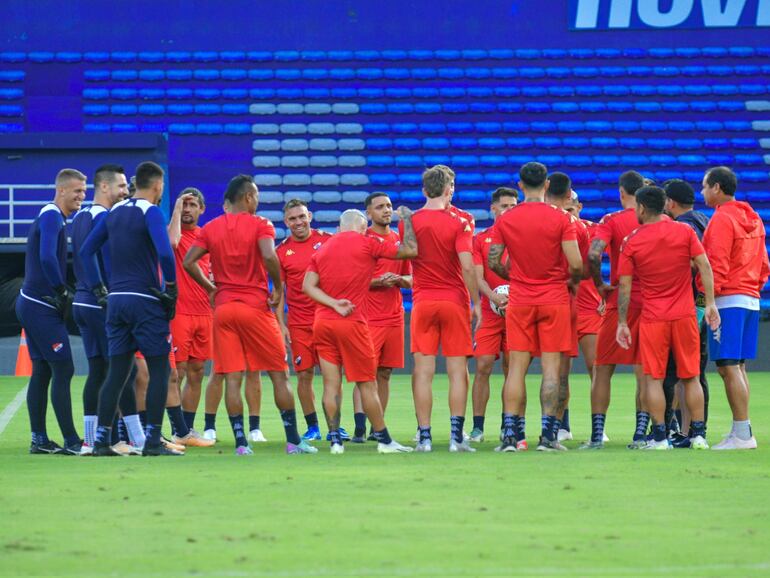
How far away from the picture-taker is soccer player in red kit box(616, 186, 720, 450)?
31.7ft

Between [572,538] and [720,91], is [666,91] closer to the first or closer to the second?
[720,91]

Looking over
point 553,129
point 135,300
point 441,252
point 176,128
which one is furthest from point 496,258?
point 553,129

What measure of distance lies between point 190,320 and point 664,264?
3.91 meters

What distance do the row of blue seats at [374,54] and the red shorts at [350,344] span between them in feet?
58.4

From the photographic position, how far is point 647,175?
1021 inches

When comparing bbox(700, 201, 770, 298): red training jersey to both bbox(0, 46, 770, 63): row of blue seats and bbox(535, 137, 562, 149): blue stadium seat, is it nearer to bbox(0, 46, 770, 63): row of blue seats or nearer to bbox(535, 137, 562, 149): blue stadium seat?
Result: bbox(535, 137, 562, 149): blue stadium seat

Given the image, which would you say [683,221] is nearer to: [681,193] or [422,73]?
[681,193]

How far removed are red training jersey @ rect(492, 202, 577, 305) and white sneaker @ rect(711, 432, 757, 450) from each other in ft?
4.94

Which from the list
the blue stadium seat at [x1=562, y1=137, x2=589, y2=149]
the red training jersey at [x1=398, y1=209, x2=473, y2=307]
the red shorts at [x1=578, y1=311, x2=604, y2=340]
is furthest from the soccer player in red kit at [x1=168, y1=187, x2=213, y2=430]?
the blue stadium seat at [x1=562, y1=137, x2=589, y2=149]

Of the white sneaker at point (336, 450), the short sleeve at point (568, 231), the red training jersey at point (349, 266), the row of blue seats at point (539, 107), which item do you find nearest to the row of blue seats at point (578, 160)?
the row of blue seats at point (539, 107)

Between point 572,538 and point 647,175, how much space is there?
2071 centimetres

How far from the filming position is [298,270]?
460 inches

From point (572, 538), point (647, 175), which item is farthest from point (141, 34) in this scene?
point (572, 538)

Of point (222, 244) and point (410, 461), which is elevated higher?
point (222, 244)
